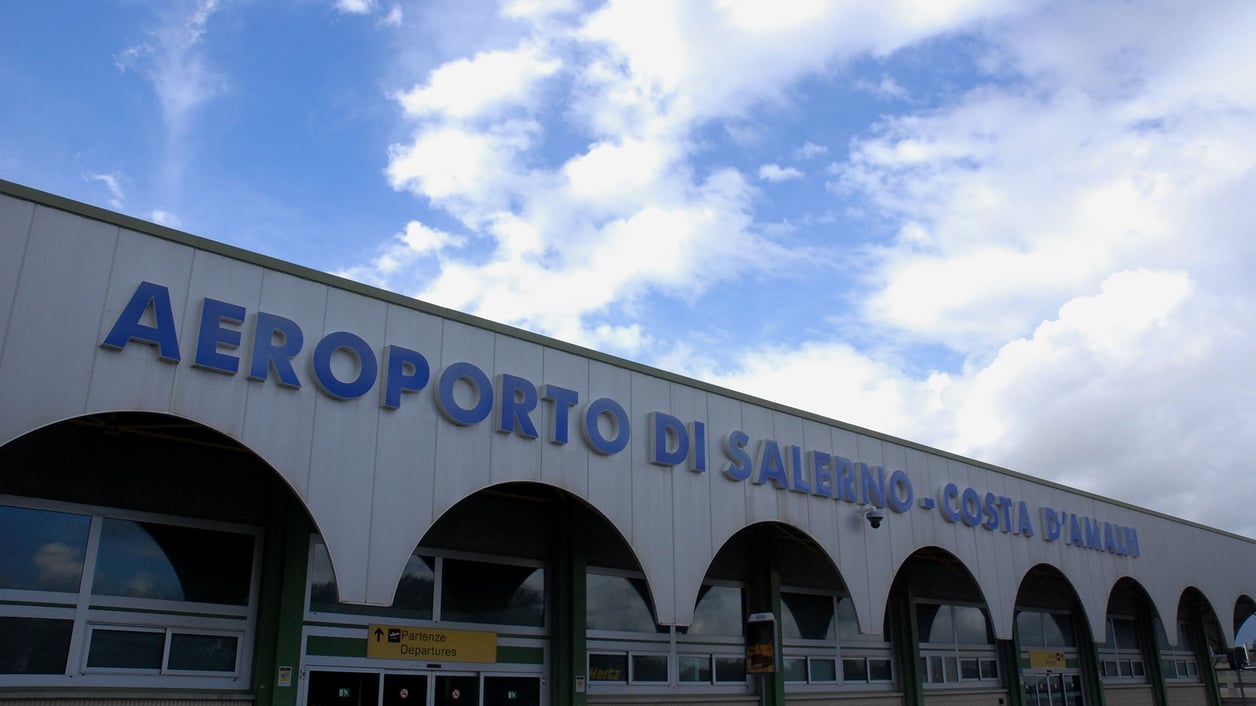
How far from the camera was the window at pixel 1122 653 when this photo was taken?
27434 millimetres

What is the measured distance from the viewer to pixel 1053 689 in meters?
25.2

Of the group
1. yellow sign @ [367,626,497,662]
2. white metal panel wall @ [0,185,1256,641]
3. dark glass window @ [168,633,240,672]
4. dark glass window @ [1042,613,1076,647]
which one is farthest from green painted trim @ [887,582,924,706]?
dark glass window @ [168,633,240,672]

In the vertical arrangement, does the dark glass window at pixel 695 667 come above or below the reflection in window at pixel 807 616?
below

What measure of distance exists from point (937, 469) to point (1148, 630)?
45.6 feet

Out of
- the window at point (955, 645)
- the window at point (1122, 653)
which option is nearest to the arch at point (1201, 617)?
the window at point (1122, 653)

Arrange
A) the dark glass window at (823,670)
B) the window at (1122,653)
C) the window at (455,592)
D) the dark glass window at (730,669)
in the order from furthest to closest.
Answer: the window at (1122,653)
the dark glass window at (823,670)
the dark glass window at (730,669)
the window at (455,592)

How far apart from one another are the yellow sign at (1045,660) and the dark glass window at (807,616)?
7.96 meters

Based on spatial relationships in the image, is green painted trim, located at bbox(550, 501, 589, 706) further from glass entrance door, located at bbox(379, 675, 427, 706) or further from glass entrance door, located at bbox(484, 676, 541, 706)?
glass entrance door, located at bbox(379, 675, 427, 706)

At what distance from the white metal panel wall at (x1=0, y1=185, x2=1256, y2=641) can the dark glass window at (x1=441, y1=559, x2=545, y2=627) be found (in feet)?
7.53

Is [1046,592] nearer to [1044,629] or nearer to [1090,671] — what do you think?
[1044,629]

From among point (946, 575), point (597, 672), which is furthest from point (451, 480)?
point (946, 575)

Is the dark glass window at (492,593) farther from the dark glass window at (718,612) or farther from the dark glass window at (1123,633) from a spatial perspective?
the dark glass window at (1123,633)

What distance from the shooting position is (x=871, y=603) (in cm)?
1727

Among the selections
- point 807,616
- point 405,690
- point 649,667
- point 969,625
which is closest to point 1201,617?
point 969,625
